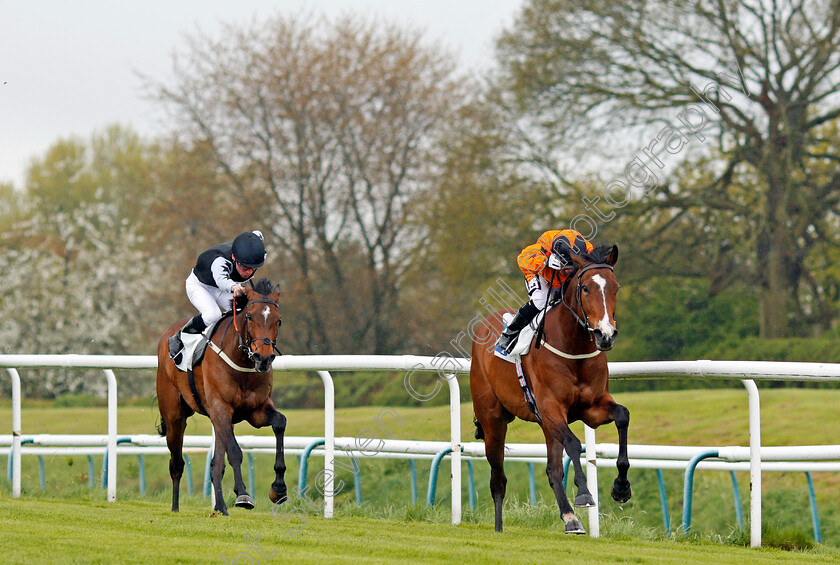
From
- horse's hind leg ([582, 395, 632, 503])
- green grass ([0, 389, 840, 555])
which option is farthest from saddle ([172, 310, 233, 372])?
horse's hind leg ([582, 395, 632, 503])

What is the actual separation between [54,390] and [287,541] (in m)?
9.75

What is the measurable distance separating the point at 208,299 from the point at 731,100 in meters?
13.7

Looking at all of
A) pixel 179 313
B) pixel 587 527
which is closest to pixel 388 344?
pixel 179 313

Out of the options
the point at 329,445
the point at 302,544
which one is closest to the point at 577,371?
the point at 302,544

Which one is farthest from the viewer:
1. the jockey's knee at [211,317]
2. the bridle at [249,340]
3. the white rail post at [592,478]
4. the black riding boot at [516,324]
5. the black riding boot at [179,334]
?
the black riding boot at [179,334]

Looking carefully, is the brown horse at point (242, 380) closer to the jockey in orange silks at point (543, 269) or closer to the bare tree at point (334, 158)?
the jockey in orange silks at point (543, 269)

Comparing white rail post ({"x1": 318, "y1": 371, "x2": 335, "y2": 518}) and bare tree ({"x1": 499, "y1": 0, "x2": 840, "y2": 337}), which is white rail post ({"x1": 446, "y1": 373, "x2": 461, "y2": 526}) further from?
bare tree ({"x1": 499, "y1": 0, "x2": 840, "y2": 337})

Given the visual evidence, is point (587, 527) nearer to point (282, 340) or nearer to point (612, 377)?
point (612, 377)

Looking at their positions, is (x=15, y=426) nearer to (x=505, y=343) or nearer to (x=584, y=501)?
(x=505, y=343)

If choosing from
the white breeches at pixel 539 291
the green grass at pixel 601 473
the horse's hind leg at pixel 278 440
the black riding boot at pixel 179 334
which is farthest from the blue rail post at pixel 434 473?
the black riding boot at pixel 179 334

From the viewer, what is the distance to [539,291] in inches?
230

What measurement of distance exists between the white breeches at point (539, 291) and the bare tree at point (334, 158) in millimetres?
17249

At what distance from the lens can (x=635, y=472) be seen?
11.2 metres

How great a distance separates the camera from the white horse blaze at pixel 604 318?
195 inches
